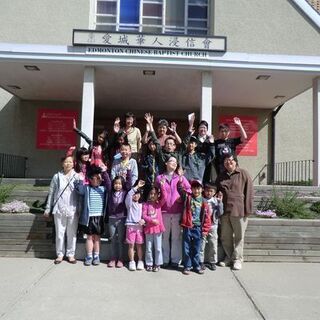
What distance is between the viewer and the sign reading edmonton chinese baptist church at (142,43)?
10.0 m

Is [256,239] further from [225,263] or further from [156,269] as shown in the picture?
[156,269]

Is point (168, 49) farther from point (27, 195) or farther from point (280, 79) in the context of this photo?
point (27, 195)

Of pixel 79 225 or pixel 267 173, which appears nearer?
pixel 79 225

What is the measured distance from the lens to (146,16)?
48.4 ft

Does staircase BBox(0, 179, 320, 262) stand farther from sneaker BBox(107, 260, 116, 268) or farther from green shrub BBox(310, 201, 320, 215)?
green shrub BBox(310, 201, 320, 215)

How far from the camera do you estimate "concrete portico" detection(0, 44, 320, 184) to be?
10.1m

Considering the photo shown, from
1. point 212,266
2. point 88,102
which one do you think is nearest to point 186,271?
point 212,266

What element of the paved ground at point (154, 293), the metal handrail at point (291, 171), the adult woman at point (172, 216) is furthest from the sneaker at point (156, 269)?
the metal handrail at point (291, 171)

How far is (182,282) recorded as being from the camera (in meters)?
5.70

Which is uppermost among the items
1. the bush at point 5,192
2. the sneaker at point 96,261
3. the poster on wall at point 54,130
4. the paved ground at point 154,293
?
the poster on wall at point 54,130

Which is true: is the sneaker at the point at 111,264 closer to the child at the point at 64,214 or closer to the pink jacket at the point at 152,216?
the child at the point at 64,214

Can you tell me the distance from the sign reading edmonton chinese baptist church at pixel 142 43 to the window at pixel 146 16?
15.4ft

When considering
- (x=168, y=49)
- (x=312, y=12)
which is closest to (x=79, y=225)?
(x=168, y=49)

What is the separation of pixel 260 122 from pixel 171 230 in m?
9.40
